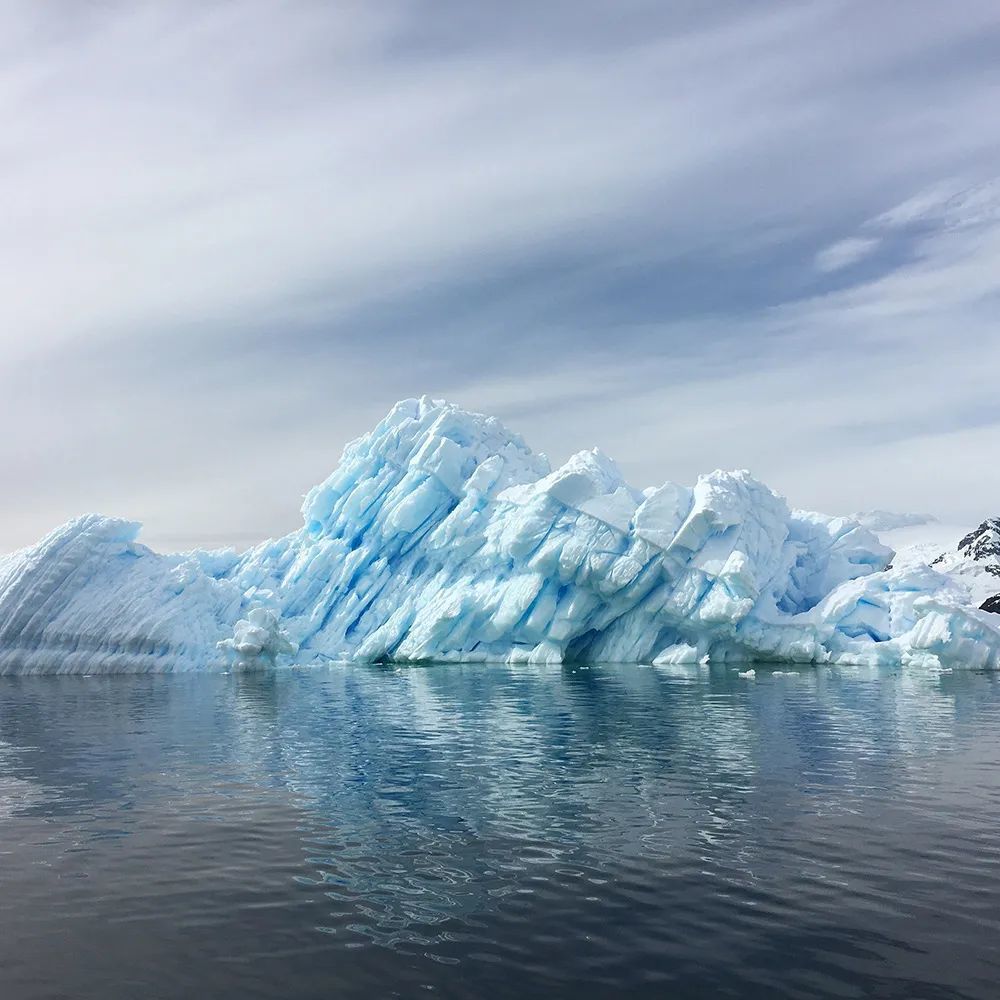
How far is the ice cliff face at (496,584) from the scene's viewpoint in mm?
44375

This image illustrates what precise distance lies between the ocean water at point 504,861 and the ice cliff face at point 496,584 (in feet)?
75.9

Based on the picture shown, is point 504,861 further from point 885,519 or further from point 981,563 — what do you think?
point 885,519

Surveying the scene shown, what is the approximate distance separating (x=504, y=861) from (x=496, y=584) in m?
39.2

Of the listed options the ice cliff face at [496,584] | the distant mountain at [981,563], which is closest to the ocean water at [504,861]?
the ice cliff face at [496,584]

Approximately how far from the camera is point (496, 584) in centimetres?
5006

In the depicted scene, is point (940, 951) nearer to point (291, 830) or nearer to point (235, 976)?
point (235, 976)

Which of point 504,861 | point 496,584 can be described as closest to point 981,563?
point 496,584

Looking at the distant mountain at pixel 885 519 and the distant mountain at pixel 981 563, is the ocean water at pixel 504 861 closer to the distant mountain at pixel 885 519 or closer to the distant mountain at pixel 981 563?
the distant mountain at pixel 981 563

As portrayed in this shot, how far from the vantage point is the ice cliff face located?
44.4 metres

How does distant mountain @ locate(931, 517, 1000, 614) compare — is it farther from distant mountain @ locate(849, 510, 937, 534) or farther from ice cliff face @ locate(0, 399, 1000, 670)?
distant mountain @ locate(849, 510, 937, 534)

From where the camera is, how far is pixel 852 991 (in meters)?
7.26

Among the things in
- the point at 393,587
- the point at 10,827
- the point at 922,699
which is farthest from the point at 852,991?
the point at 393,587

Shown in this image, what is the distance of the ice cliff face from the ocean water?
2314cm

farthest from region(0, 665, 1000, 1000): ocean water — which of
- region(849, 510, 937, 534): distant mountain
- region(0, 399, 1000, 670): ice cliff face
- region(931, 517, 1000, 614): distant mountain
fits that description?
region(849, 510, 937, 534): distant mountain
